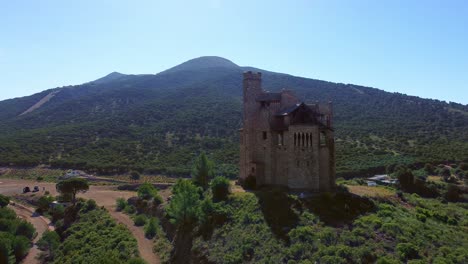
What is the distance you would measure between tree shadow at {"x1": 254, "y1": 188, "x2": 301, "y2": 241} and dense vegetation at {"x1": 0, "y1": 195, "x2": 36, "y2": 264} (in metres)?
26.2

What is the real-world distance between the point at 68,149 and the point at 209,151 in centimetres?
3959

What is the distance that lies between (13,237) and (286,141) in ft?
107

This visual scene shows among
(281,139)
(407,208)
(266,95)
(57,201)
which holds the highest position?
(266,95)

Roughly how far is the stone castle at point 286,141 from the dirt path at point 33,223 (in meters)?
26.0

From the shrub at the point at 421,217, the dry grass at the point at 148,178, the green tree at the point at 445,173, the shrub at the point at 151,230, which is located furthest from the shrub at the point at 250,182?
the green tree at the point at 445,173

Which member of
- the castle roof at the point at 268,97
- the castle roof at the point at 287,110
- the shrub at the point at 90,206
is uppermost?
the castle roof at the point at 268,97

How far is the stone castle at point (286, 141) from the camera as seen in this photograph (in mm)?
38688

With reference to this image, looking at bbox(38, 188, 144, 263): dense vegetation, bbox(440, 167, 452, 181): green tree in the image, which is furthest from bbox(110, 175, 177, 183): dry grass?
bbox(440, 167, 452, 181): green tree

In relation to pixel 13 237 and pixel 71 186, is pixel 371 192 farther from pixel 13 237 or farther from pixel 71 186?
pixel 71 186

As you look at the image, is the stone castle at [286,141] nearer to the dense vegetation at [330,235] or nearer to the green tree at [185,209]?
Result: the dense vegetation at [330,235]

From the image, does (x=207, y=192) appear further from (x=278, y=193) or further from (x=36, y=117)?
(x=36, y=117)

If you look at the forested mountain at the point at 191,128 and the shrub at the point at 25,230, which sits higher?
the forested mountain at the point at 191,128

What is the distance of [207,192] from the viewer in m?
46.2

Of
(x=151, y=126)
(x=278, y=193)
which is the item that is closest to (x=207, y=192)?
(x=278, y=193)
